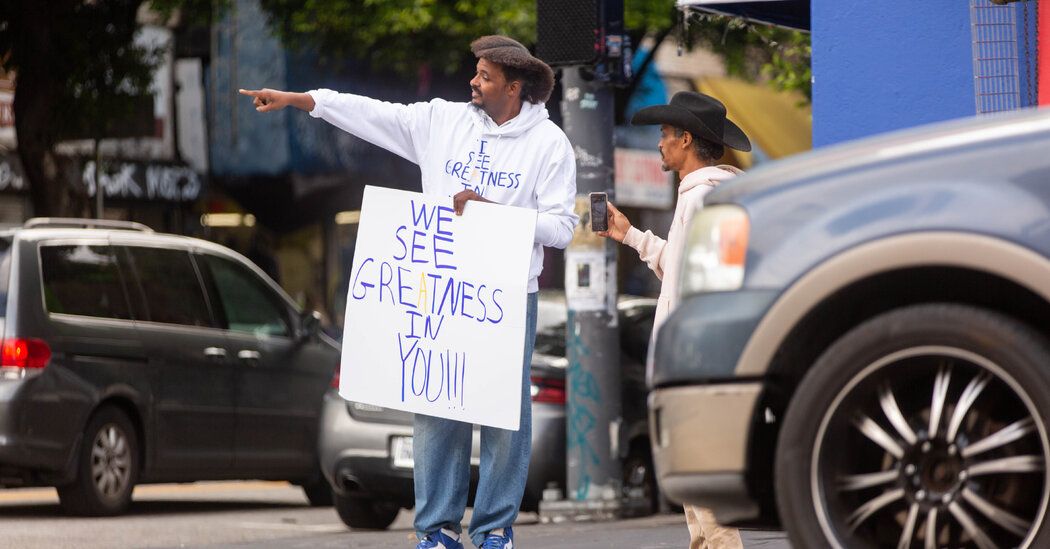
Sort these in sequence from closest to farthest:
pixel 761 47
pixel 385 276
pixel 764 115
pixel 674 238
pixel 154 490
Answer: pixel 674 238
pixel 385 276
pixel 154 490
pixel 761 47
pixel 764 115

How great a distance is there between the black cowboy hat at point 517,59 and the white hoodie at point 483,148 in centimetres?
11

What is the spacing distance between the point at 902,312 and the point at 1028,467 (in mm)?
449

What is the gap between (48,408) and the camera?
10.1 metres

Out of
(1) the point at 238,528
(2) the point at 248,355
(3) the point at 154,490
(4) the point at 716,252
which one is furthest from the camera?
(3) the point at 154,490

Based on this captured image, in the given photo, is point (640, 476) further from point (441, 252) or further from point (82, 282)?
point (441, 252)

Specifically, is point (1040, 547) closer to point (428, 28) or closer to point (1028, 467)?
point (1028, 467)

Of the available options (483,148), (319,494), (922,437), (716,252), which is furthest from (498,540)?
(319,494)

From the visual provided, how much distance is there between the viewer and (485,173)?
253 inches

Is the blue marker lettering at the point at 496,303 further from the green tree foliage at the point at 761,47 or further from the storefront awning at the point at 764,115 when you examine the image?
the storefront awning at the point at 764,115

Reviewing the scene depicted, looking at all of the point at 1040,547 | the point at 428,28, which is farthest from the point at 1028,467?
the point at 428,28

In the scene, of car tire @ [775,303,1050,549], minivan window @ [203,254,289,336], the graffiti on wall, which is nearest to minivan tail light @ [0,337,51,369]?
minivan window @ [203,254,289,336]

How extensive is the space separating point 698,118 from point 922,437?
239cm

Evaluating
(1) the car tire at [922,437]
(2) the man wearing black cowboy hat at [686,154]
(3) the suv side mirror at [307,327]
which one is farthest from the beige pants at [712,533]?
(3) the suv side mirror at [307,327]

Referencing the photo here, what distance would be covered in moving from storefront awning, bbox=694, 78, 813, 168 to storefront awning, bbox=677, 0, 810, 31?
16.4 m
